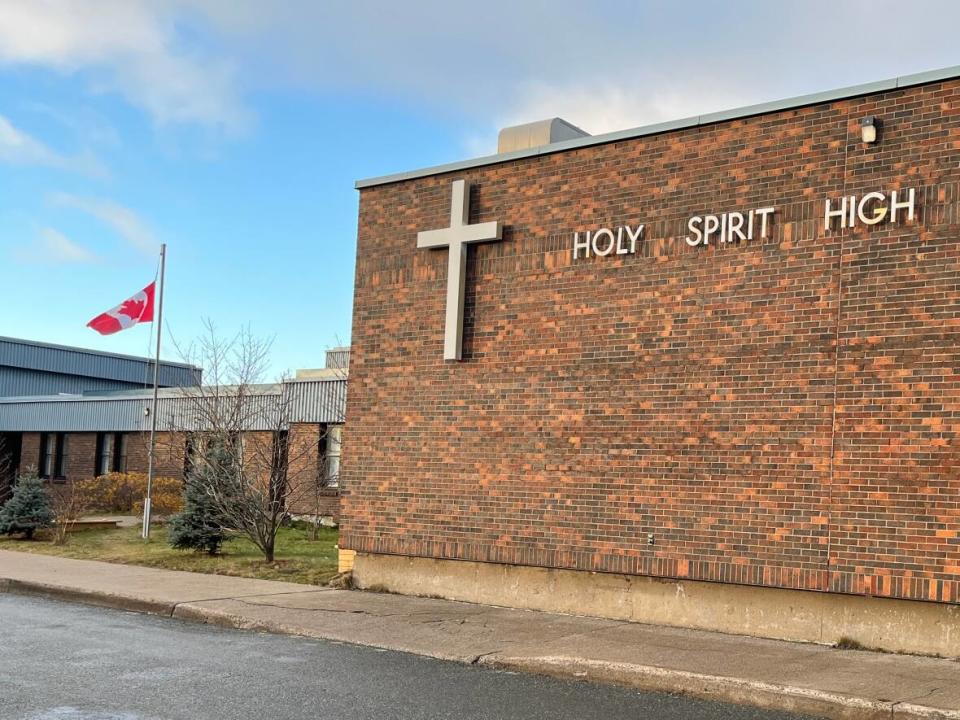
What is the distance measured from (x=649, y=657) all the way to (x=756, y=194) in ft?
16.6

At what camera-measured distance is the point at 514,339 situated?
13.4 metres

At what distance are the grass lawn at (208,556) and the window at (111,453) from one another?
35.3ft

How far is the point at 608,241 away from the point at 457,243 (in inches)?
84.0

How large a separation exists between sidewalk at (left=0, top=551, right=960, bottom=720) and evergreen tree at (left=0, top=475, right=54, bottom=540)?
7.23m

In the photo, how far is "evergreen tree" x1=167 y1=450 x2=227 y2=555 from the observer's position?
18.4 m

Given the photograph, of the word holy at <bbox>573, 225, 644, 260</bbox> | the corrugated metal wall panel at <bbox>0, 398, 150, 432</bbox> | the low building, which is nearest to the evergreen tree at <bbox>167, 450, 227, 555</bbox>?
the low building

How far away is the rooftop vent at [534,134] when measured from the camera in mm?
14094

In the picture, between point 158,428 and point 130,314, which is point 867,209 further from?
point 158,428

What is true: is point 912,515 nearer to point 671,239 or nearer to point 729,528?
point 729,528

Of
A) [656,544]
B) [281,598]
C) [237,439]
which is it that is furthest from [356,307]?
[237,439]

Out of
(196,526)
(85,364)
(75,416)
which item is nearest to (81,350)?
(85,364)

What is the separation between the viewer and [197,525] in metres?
18.5

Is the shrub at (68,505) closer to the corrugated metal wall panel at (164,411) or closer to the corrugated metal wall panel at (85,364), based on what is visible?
the corrugated metal wall panel at (164,411)

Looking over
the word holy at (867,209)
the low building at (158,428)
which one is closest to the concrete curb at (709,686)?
the word holy at (867,209)
